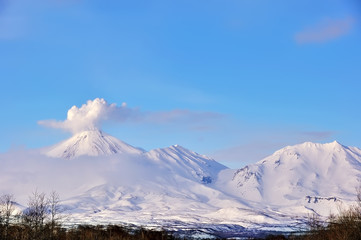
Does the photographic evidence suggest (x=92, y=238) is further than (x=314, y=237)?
No

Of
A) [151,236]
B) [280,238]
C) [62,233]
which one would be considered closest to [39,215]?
[62,233]

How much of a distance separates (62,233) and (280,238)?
75951 millimetres

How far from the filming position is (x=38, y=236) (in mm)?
76312

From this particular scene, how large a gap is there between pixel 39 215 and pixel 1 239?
1047cm

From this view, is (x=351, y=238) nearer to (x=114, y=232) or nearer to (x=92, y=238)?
(x=92, y=238)

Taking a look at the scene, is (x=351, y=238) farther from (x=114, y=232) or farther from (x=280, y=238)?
(x=280, y=238)

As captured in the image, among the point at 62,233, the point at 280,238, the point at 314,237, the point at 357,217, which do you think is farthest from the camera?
the point at 280,238

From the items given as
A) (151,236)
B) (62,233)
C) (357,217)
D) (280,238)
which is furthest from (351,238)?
→ (280,238)

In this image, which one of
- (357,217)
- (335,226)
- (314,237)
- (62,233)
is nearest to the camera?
(357,217)

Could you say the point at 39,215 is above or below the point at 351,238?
above

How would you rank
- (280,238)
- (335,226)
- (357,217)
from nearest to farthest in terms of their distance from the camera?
1. (357,217)
2. (335,226)
3. (280,238)

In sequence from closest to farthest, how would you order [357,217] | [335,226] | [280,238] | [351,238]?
[351,238], [357,217], [335,226], [280,238]

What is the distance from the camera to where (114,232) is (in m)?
104

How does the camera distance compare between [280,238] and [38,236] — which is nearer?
[38,236]
